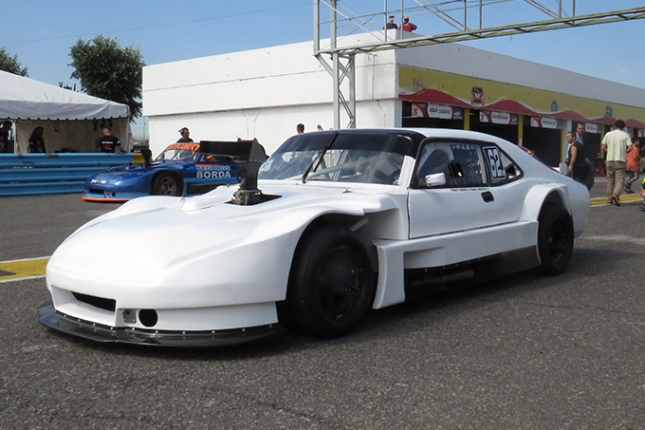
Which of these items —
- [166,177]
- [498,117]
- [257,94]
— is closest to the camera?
[166,177]

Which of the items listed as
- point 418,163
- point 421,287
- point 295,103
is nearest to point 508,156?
point 418,163

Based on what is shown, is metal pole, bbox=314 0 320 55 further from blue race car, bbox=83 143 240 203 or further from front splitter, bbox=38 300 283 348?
front splitter, bbox=38 300 283 348

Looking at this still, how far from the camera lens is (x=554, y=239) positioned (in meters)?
5.82

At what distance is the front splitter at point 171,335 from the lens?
11.1ft

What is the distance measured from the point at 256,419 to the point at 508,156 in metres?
3.71

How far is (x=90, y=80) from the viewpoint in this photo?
44188mm

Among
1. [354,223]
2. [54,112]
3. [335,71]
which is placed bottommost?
[354,223]

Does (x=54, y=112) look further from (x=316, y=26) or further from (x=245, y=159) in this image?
(x=245, y=159)

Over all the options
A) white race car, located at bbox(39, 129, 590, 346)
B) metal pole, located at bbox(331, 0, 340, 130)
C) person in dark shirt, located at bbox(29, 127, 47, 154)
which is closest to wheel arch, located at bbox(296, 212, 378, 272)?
white race car, located at bbox(39, 129, 590, 346)

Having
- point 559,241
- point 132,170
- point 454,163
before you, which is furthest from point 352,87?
point 454,163

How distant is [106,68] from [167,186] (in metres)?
33.1

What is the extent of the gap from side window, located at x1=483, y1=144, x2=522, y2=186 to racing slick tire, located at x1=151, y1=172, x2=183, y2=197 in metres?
8.99

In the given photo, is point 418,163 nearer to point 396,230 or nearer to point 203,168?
point 396,230

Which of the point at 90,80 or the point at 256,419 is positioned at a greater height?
the point at 90,80
